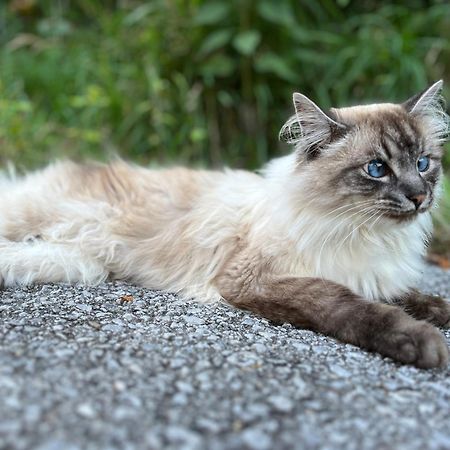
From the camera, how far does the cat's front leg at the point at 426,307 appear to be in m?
2.57

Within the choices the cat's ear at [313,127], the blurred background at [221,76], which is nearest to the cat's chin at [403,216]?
the cat's ear at [313,127]

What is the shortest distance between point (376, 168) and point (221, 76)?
3018mm

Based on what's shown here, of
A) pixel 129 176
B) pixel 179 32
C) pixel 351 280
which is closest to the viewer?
pixel 351 280

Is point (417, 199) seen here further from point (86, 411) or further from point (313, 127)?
point (86, 411)

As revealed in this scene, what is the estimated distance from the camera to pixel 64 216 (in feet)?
9.89

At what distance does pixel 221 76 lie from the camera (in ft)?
17.0

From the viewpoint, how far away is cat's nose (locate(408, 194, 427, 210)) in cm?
231

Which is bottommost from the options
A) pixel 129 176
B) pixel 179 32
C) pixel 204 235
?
pixel 204 235

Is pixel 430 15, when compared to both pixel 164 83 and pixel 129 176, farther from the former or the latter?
pixel 129 176

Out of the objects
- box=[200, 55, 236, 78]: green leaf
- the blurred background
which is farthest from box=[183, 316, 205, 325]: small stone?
box=[200, 55, 236, 78]: green leaf

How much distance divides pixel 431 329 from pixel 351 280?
0.50 metres

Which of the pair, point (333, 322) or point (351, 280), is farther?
point (351, 280)

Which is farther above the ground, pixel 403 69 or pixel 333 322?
pixel 403 69

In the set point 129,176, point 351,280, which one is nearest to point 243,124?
point 129,176
